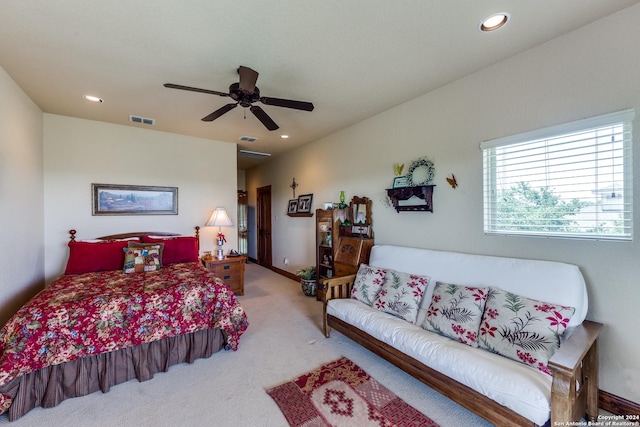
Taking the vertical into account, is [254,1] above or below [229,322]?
above

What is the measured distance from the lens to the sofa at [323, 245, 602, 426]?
146cm

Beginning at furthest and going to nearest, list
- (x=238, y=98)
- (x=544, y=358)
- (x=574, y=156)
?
(x=238, y=98) → (x=574, y=156) → (x=544, y=358)

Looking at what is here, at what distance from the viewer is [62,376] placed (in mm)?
2021

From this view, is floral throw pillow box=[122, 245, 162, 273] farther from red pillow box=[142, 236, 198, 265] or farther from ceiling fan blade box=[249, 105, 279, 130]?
ceiling fan blade box=[249, 105, 279, 130]

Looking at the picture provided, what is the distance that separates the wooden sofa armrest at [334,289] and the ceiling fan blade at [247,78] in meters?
2.07

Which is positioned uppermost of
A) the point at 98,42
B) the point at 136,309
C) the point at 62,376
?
the point at 98,42

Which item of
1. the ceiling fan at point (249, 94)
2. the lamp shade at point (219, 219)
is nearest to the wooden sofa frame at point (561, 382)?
the ceiling fan at point (249, 94)

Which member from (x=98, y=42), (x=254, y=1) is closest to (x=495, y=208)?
(x=254, y=1)

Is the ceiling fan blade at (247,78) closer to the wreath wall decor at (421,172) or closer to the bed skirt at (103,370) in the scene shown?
the wreath wall decor at (421,172)

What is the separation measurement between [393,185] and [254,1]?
236cm

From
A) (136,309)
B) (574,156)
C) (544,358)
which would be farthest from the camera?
(136,309)

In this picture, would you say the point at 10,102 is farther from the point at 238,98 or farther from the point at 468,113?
the point at 468,113

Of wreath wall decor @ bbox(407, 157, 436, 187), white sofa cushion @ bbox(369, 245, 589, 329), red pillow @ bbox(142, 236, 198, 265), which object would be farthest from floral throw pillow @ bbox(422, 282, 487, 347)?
red pillow @ bbox(142, 236, 198, 265)

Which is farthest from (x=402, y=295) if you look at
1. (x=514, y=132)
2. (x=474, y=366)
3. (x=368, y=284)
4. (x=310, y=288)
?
(x=310, y=288)
